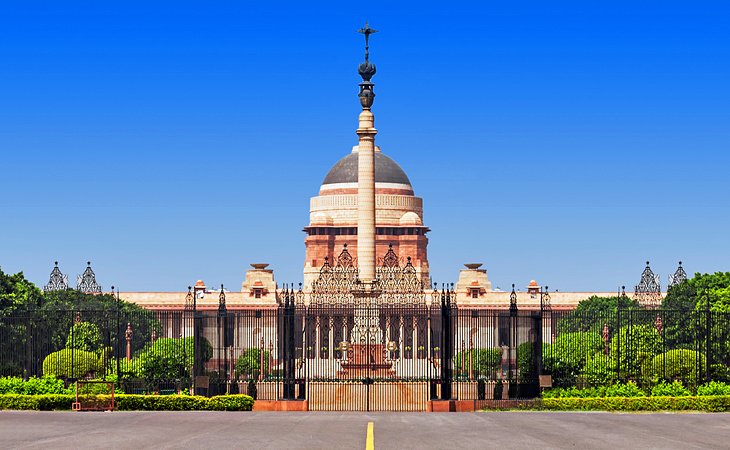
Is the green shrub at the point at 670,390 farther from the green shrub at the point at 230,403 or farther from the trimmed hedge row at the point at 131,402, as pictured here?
the trimmed hedge row at the point at 131,402

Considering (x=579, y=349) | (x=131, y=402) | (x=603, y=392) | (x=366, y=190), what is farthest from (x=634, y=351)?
(x=366, y=190)

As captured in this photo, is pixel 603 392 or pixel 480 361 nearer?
pixel 603 392

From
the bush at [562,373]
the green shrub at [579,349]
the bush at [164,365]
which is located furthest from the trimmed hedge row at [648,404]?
the bush at [164,365]

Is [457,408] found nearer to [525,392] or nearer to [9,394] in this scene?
[525,392]

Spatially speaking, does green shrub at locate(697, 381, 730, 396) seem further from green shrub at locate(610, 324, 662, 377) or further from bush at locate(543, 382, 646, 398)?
green shrub at locate(610, 324, 662, 377)

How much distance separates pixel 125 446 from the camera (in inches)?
1110

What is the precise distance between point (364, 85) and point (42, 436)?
153 feet

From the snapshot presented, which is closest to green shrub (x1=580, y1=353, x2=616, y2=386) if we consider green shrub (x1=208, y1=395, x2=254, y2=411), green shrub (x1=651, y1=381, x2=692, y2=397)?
green shrub (x1=651, y1=381, x2=692, y2=397)

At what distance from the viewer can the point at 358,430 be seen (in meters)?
32.8

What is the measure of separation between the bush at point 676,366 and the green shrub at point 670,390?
360 cm

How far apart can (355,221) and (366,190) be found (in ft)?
226

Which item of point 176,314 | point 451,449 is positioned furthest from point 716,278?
point 451,449

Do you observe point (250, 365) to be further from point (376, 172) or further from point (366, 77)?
point (376, 172)

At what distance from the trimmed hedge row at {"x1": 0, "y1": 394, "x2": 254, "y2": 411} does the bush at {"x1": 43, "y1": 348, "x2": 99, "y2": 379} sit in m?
9.35
